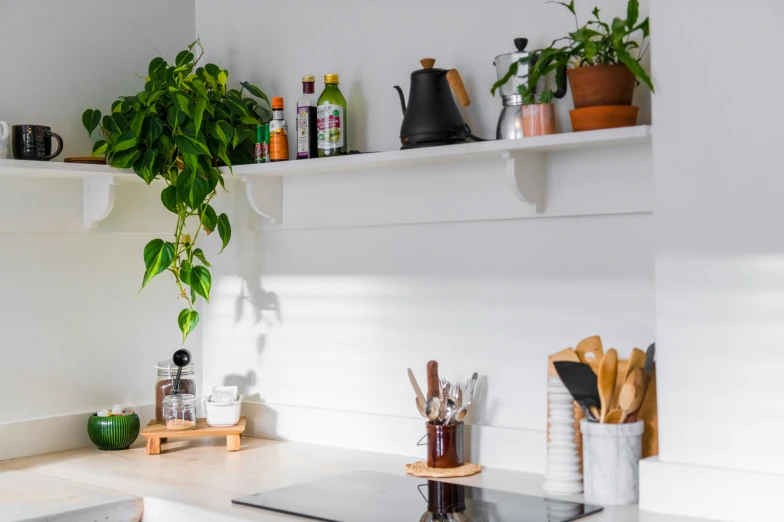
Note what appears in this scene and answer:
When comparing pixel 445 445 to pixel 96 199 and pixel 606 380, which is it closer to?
pixel 606 380

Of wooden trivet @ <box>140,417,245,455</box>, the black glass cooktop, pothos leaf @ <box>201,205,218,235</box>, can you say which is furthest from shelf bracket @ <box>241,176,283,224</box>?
the black glass cooktop

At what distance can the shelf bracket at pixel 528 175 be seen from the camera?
189cm

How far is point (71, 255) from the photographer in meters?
2.43

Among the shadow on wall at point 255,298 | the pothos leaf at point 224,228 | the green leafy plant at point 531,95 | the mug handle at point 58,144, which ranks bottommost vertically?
the shadow on wall at point 255,298

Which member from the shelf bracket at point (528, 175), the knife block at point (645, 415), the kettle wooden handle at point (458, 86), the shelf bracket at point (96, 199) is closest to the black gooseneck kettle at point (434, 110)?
the kettle wooden handle at point (458, 86)

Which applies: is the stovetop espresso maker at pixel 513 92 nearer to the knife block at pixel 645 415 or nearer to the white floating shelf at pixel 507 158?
the white floating shelf at pixel 507 158

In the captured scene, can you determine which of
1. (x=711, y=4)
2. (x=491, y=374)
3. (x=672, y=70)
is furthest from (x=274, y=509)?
(x=711, y=4)

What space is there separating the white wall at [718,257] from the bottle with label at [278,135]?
3.28ft

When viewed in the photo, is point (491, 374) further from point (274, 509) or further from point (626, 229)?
point (274, 509)

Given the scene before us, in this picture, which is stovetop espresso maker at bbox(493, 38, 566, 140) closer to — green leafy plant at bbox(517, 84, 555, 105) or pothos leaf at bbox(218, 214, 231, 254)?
green leafy plant at bbox(517, 84, 555, 105)

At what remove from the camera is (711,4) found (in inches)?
61.9

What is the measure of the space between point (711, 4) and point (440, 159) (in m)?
0.67

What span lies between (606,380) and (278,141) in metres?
1.05

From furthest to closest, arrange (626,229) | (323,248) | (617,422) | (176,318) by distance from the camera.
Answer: (176,318)
(323,248)
(626,229)
(617,422)
